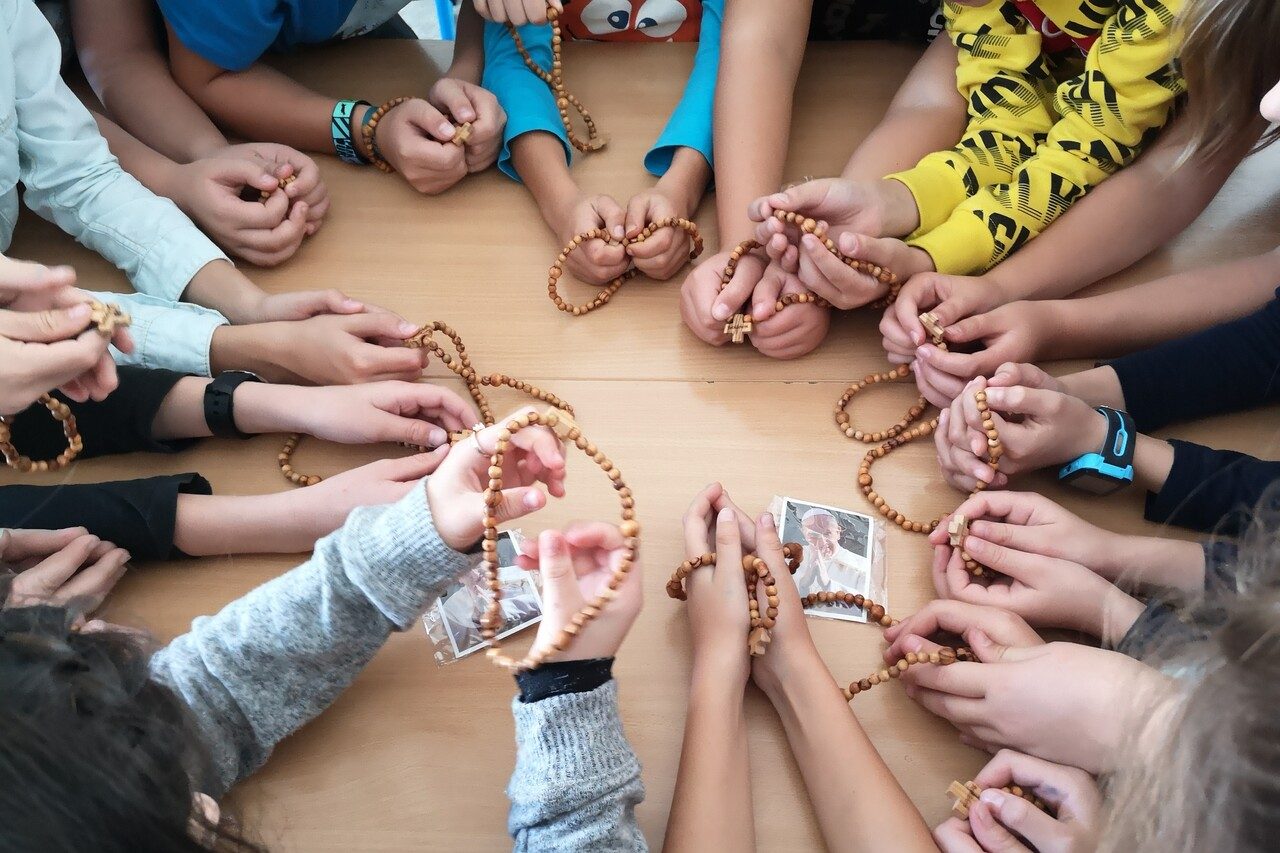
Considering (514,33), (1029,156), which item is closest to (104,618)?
(514,33)

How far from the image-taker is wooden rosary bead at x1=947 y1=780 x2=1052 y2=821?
77cm

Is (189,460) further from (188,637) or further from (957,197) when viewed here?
(957,197)

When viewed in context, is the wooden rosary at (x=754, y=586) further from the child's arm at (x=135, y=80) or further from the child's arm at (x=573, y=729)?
the child's arm at (x=135, y=80)

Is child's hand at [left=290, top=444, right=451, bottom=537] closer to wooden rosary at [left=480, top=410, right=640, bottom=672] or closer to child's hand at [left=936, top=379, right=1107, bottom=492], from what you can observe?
wooden rosary at [left=480, top=410, right=640, bottom=672]

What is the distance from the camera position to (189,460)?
1020mm

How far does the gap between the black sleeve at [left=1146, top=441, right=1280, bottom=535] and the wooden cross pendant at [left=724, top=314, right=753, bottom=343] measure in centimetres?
46

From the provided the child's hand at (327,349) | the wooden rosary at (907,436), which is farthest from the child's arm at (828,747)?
the child's hand at (327,349)

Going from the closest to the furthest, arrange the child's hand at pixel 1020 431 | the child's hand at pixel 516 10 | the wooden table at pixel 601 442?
1. the wooden table at pixel 601 442
2. the child's hand at pixel 1020 431
3. the child's hand at pixel 516 10

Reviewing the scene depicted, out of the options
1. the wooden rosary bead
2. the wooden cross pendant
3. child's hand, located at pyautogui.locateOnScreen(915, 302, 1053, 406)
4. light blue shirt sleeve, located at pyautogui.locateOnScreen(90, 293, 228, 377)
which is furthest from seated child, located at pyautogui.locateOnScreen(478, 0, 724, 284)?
the wooden rosary bead

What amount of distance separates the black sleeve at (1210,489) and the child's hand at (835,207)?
39cm

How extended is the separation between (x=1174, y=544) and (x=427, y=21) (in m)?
2.16

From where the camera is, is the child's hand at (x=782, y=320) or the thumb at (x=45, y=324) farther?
the child's hand at (x=782, y=320)

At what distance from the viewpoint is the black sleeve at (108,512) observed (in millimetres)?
896

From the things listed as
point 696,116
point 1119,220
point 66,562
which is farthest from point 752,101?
point 66,562
